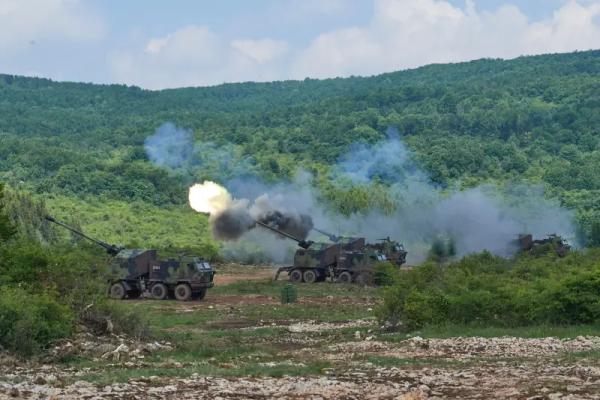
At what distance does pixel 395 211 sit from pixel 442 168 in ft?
95.5

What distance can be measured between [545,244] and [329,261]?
1447 centimetres

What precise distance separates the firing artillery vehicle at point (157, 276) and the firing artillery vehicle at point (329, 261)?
9.68 meters

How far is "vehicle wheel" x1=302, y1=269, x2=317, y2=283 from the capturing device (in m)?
58.0

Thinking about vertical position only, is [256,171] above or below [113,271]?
above

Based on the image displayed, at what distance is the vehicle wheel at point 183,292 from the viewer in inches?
1853

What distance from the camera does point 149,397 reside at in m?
19.3

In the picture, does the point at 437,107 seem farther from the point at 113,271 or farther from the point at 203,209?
the point at 113,271

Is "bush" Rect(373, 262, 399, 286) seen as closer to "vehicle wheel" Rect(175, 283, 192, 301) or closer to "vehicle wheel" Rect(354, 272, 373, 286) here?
"vehicle wheel" Rect(354, 272, 373, 286)

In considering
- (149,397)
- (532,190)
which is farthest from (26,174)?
(149,397)

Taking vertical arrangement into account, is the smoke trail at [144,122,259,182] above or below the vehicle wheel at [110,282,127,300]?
above

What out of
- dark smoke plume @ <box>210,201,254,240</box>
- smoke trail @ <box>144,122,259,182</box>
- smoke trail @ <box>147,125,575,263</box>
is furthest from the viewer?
smoke trail @ <box>144,122,259,182</box>

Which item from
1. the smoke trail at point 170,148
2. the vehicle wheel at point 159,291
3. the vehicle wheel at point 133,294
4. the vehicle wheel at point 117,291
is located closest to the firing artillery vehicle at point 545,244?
the vehicle wheel at point 159,291

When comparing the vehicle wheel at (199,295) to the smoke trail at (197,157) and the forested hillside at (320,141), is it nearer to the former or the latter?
the forested hillside at (320,141)

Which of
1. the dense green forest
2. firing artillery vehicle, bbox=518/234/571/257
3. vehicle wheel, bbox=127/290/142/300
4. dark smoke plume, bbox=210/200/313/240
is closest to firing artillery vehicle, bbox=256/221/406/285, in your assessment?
dark smoke plume, bbox=210/200/313/240
